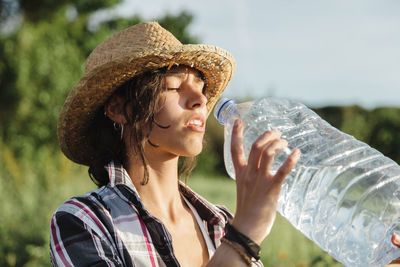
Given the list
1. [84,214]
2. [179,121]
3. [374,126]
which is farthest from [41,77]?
[84,214]

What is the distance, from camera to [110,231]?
1703 mm

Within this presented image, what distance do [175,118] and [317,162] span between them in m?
0.79

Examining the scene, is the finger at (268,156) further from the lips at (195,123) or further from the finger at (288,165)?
the lips at (195,123)

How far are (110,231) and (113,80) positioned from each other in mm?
667

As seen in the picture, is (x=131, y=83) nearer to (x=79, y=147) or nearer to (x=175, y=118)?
(x=175, y=118)

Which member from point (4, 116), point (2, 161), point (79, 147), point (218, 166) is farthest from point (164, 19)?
point (79, 147)

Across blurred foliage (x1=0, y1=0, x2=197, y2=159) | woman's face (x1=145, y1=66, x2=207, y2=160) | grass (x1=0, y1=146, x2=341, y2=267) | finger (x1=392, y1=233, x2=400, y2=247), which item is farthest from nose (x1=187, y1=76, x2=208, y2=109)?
blurred foliage (x1=0, y1=0, x2=197, y2=159)

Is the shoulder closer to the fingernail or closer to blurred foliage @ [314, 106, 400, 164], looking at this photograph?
the fingernail

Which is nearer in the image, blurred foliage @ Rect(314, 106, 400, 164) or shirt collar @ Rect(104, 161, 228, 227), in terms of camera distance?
shirt collar @ Rect(104, 161, 228, 227)

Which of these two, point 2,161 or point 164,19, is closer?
point 2,161

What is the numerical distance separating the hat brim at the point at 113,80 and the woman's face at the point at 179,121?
0.36ft

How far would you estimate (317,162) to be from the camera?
7.48 ft

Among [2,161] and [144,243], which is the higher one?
[144,243]

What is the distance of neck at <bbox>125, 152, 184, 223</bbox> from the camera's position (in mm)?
2018
